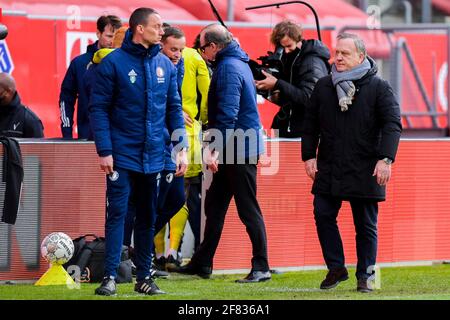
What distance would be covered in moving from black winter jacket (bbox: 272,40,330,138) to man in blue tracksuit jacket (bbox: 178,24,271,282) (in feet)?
2.25

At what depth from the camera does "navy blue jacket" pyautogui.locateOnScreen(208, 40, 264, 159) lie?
1239cm

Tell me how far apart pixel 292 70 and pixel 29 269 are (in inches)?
117

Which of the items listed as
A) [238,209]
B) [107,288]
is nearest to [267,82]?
[238,209]

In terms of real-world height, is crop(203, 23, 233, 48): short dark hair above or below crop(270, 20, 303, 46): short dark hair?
below

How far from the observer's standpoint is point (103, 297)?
35.6ft

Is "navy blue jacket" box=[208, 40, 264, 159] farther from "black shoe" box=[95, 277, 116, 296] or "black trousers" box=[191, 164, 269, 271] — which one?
"black shoe" box=[95, 277, 116, 296]

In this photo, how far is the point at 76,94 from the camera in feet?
45.7

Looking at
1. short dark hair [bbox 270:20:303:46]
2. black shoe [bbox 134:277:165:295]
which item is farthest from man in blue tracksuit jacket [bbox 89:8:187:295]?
short dark hair [bbox 270:20:303:46]

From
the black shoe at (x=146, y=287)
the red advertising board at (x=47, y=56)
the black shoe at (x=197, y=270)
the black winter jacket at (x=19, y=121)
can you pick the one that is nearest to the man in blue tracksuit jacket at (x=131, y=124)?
the black shoe at (x=146, y=287)

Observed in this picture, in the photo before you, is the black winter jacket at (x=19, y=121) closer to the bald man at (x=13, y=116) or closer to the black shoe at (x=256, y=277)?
the bald man at (x=13, y=116)

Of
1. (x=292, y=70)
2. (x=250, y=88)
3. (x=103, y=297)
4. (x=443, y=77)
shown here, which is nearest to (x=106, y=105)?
(x=103, y=297)

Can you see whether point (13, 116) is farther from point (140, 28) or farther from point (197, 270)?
point (140, 28)

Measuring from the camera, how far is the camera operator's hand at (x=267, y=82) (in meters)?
13.3
